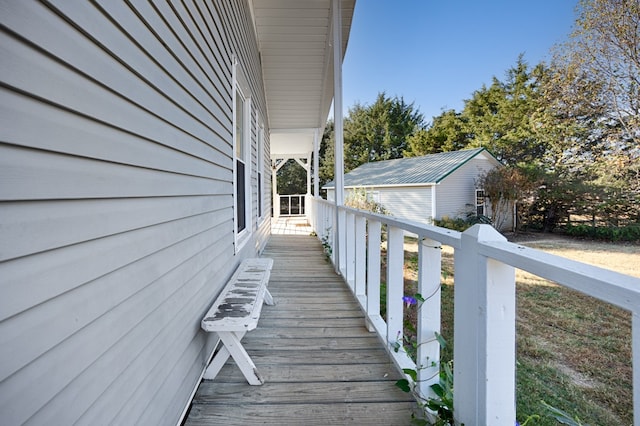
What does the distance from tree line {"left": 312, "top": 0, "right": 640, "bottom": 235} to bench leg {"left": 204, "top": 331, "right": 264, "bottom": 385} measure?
14510mm

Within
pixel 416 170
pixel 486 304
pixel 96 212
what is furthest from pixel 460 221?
pixel 96 212

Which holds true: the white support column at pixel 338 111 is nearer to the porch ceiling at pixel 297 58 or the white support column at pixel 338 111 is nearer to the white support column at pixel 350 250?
the white support column at pixel 350 250

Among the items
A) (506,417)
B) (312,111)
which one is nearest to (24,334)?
(506,417)

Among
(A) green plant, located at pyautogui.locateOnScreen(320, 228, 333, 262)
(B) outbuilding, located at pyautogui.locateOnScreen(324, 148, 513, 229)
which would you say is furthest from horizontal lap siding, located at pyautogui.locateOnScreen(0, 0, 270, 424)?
(B) outbuilding, located at pyautogui.locateOnScreen(324, 148, 513, 229)

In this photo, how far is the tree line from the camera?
466 inches

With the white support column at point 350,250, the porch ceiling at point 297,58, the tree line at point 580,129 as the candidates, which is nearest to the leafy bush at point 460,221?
the tree line at point 580,129

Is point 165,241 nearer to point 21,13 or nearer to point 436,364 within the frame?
point 21,13

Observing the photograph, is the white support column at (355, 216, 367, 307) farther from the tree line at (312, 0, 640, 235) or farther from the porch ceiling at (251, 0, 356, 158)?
the tree line at (312, 0, 640, 235)

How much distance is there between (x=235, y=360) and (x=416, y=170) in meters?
14.7

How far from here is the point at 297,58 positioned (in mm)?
5664

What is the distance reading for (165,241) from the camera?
53.9 inches

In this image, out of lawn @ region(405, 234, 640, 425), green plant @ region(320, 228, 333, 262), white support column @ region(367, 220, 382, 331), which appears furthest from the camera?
green plant @ region(320, 228, 333, 262)

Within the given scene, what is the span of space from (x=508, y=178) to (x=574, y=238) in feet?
11.5

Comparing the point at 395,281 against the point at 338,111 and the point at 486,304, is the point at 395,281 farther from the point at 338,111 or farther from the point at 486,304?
the point at 338,111
